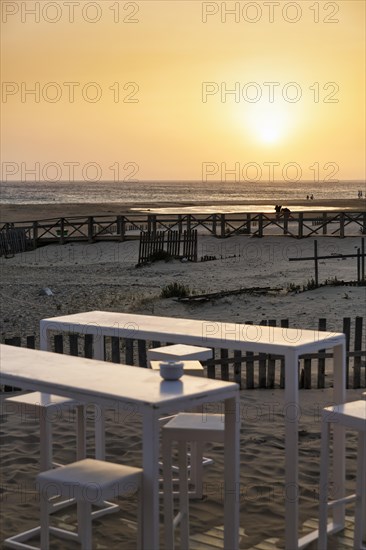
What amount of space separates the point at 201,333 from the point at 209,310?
31.2 ft

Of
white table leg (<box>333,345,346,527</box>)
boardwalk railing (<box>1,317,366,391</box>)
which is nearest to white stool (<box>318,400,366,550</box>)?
white table leg (<box>333,345,346,527</box>)

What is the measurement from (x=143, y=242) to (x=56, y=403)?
19.8 m

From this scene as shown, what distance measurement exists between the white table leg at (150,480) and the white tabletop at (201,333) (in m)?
1.46

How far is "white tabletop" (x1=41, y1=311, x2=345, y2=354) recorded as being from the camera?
5672 mm

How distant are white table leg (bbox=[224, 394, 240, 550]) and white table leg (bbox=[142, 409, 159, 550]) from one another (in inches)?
22.7

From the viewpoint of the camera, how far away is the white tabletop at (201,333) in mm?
5672

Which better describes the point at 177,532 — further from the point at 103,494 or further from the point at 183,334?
the point at 103,494

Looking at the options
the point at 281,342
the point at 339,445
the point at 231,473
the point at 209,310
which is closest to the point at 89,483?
the point at 231,473

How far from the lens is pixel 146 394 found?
4.37 metres

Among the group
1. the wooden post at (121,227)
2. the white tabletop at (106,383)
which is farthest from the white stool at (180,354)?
the wooden post at (121,227)

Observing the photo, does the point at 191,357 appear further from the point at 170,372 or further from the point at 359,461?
the point at 170,372

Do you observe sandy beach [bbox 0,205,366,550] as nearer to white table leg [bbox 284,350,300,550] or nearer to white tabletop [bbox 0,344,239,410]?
white table leg [bbox 284,350,300,550]

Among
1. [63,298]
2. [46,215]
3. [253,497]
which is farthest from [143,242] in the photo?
[46,215]

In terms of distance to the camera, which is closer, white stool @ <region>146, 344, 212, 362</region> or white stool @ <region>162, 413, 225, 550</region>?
white stool @ <region>162, 413, 225, 550</region>
